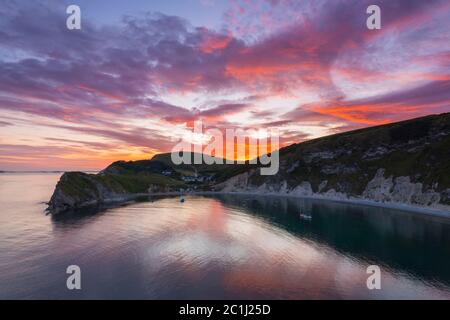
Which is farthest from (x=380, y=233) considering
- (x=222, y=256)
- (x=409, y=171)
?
(x=409, y=171)

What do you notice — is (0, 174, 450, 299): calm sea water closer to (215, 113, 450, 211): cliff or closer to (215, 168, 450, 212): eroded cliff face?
(215, 168, 450, 212): eroded cliff face

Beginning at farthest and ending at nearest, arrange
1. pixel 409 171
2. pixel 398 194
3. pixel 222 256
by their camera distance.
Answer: pixel 409 171 < pixel 398 194 < pixel 222 256

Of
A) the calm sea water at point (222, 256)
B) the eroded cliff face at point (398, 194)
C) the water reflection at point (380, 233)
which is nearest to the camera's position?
the calm sea water at point (222, 256)

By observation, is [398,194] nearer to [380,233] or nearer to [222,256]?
[380,233]

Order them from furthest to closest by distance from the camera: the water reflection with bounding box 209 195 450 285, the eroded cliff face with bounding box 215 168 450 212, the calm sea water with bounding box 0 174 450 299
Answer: the eroded cliff face with bounding box 215 168 450 212 < the water reflection with bounding box 209 195 450 285 < the calm sea water with bounding box 0 174 450 299

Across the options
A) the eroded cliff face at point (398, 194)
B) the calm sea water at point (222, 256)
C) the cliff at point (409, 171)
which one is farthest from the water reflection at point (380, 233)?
the cliff at point (409, 171)

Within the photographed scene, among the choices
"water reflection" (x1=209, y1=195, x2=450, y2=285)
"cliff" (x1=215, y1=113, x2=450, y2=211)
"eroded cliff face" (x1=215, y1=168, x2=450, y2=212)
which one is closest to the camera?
"water reflection" (x1=209, y1=195, x2=450, y2=285)

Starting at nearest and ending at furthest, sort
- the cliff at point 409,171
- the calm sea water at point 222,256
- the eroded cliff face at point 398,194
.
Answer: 1. the calm sea water at point 222,256
2. the eroded cliff face at point 398,194
3. the cliff at point 409,171

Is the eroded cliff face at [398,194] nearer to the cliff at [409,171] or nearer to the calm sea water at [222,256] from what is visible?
the cliff at [409,171]

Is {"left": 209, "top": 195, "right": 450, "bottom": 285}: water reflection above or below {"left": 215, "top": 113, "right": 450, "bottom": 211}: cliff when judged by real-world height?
below

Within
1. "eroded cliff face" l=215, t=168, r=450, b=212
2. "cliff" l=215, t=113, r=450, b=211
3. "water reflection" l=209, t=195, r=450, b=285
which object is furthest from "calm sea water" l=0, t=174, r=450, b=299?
"cliff" l=215, t=113, r=450, b=211
